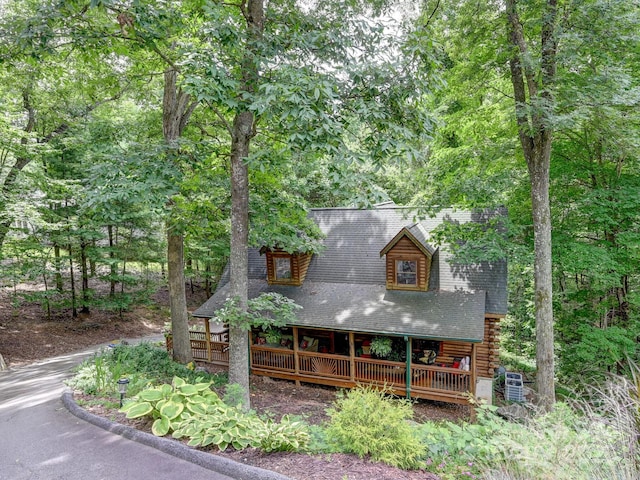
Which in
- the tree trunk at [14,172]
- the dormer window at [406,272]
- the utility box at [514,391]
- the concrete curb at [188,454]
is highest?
the tree trunk at [14,172]

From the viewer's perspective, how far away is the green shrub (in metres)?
4.24

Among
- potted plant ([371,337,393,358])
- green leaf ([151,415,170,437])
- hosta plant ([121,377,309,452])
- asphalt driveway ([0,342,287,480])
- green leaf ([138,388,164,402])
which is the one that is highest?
green leaf ([138,388,164,402])

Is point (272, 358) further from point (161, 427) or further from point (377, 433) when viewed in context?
point (377, 433)

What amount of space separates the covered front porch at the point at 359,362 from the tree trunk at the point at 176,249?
1.45m

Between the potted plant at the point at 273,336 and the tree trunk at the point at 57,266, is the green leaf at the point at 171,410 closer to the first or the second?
the potted plant at the point at 273,336

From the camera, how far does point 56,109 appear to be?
1378cm

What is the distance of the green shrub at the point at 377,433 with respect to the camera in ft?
13.9

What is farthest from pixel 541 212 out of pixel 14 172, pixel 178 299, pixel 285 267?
pixel 14 172

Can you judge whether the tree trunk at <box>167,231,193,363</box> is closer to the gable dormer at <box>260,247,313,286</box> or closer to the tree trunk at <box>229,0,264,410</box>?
the gable dormer at <box>260,247,313,286</box>

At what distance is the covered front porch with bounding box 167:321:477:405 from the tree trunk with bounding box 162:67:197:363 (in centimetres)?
145

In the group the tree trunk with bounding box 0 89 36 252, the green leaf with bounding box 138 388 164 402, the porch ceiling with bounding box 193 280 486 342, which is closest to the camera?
the green leaf with bounding box 138 388 164 402

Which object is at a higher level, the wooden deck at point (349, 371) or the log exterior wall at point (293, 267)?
the log exterior wall at point (293, 267)

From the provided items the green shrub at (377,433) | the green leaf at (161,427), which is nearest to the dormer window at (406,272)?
the green shrub at (377,433)

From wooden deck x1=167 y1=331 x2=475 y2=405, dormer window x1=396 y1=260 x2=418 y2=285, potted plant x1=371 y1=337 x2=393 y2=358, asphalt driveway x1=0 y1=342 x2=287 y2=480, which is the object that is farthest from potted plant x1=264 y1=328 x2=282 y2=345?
asphalt driveway x1=0 y1=342 x2=287 y2=480
